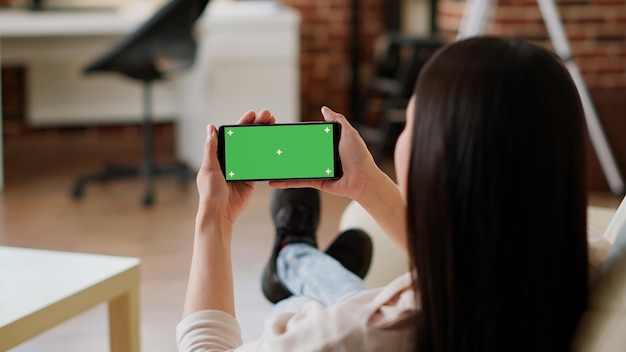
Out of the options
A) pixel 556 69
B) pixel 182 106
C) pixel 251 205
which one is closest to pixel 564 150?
pixel 556 69

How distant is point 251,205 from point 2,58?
1.61 metres

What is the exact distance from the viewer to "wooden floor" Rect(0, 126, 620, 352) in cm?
260

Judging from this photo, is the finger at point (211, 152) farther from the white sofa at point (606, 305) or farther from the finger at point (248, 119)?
the white sofa at point (606, 305)

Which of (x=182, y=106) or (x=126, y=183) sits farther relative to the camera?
(x=182, y=106)

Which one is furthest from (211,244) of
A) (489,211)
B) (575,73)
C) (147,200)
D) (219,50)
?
(219,50)

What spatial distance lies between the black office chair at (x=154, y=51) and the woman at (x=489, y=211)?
118 inches

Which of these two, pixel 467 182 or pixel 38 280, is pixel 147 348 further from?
pixel 467 182

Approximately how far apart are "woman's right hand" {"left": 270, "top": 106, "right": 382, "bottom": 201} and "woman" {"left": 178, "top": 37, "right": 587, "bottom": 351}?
244 mm

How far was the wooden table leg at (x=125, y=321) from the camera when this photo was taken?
196 centimetres

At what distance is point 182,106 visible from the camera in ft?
16.1

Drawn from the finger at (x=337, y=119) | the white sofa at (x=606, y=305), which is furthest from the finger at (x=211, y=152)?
the white sofa at (x=606, y=305)

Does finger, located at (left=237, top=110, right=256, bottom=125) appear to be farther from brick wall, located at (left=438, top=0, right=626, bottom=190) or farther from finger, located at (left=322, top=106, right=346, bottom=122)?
brick wall, located at (left=438, top=0, right=626, bottom=190)

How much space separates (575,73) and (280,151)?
9.36 feet

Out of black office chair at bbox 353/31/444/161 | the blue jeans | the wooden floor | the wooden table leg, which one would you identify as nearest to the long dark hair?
the blue jeans
